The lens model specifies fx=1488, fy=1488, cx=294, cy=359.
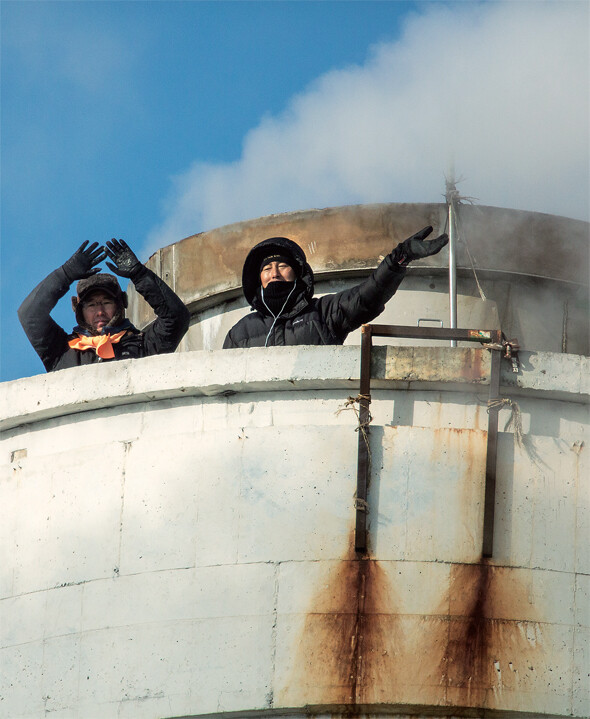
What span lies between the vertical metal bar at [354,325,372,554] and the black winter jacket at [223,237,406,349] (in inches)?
20.6

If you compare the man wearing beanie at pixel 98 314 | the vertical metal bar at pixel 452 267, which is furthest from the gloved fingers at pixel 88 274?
the vertical metal bar at pixel 452 267

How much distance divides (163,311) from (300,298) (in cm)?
90

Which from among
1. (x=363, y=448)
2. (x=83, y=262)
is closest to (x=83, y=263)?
(x=83, y=262)

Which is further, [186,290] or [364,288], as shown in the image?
[186,290]

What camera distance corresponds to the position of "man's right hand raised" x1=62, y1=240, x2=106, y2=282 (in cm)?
1004

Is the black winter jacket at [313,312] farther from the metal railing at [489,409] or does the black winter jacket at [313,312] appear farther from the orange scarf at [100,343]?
the orange scarf at [100,343]

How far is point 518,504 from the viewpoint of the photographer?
27.9 feet

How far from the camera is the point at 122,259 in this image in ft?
32.9

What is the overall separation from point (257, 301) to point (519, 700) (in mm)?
3180

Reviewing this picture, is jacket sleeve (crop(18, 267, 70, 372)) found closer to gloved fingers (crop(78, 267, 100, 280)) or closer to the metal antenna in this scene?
gloved fingers (crop(78, 267, 100, 280))

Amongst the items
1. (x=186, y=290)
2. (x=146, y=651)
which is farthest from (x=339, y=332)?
(x=186, y=290)

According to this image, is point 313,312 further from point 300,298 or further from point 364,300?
point 364,300

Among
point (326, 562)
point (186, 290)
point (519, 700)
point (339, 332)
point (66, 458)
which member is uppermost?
point (186, 290)

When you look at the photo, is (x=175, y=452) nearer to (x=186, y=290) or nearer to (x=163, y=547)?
(x=163, y=547)
